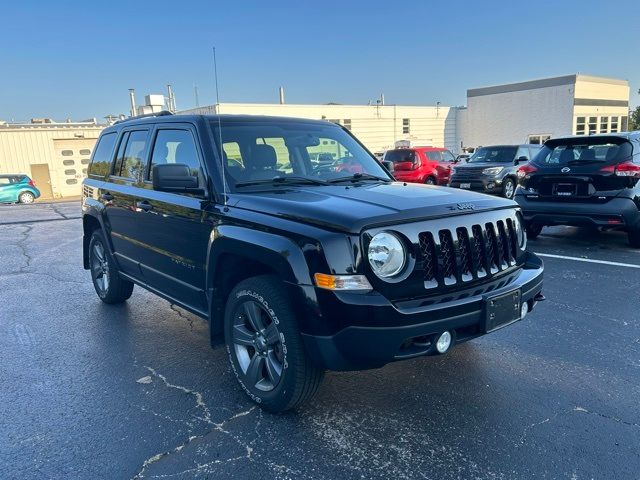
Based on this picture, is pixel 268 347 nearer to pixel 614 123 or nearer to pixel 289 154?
pixel 289 154

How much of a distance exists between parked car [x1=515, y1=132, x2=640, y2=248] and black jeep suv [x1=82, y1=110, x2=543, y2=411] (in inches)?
171

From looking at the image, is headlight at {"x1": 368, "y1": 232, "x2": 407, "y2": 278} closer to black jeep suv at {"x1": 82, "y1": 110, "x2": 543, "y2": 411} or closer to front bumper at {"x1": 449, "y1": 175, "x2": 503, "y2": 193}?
black jeep suv at {"x1": 82, "y1": 110, "x2": 543, "y2": 411}

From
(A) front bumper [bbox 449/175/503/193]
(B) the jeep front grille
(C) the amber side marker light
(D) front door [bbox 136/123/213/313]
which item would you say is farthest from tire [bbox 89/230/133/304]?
(A) front bumper [bbox 449/175/503/193]

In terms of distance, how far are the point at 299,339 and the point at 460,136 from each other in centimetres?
4587

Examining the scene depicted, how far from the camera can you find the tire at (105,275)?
18.1 ft

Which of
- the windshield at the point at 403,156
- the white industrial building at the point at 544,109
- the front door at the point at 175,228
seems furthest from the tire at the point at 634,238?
the white industrial building at the point at 544,109

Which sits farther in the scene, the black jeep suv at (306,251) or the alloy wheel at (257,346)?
the alloy wheel at (257,346)

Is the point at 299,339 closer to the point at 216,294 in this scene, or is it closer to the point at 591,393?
the point at 216,294

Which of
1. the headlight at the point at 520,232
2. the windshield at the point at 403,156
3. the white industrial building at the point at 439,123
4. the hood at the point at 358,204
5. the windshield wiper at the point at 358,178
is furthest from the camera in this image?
the white industrial building at the point at 439,123

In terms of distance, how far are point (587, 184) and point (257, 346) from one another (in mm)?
6181

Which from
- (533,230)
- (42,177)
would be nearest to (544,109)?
(533,230)

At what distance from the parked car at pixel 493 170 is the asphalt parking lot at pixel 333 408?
10.8 meters

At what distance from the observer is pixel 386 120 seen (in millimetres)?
41719

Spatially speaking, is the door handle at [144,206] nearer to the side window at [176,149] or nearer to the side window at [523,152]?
the side window at [176,149]
